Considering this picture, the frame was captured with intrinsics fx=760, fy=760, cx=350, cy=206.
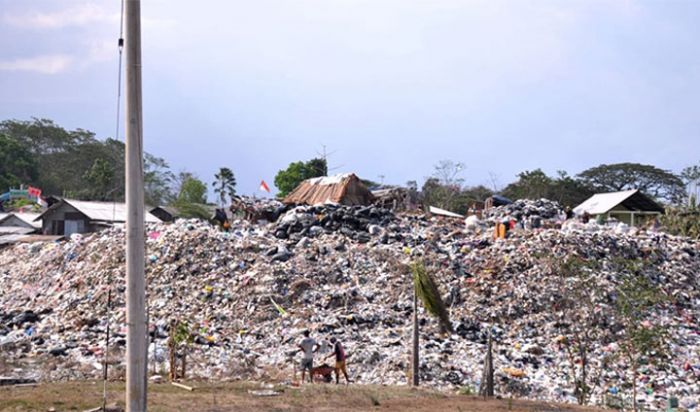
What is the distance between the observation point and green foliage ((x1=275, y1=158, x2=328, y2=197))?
39.2 meters

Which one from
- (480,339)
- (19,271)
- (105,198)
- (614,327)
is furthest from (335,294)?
(105,198)

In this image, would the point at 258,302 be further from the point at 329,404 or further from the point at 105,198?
the point at 105,198

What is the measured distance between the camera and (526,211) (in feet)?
72.7

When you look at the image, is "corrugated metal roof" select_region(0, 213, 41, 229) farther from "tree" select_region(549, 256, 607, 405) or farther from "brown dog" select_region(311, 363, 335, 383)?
"tree" select_region(549, 256, 607, 405)

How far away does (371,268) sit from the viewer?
16.5m

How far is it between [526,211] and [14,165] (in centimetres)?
3049

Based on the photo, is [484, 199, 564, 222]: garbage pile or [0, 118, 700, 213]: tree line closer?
[484, 199, 564, 222]: garbage pile

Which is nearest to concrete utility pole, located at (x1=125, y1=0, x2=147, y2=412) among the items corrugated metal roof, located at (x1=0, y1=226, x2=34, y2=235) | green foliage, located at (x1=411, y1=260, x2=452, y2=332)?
green foliage, located at (x1=411, y1=260, x2=452, y2=332)

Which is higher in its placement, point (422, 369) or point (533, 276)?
point (533, 276)

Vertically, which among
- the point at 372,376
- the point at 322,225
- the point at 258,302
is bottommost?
the point at 372,376

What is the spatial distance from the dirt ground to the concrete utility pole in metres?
2.73

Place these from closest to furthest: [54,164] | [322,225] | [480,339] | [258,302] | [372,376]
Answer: [372,376] → [480,339] → [258,302] → [322,225] → [54,164]

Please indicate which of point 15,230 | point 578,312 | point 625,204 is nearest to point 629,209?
point 625,204

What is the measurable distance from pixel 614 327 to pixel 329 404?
7647 mm
